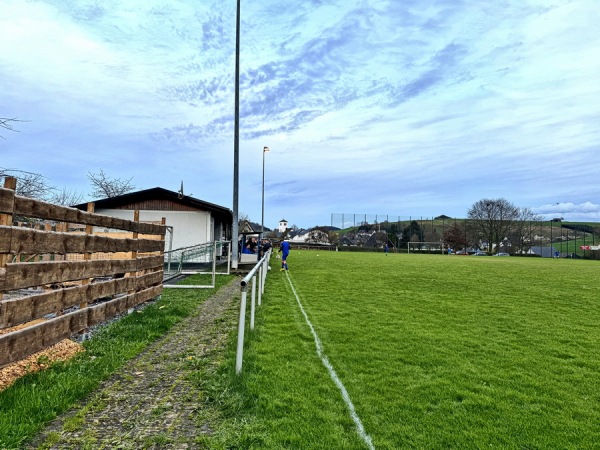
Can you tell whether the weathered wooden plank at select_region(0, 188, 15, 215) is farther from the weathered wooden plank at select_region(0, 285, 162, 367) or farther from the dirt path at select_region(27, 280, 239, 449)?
the dirt path at select_region(27, 280, 239, 449)

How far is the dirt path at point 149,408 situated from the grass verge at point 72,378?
0.12 metres

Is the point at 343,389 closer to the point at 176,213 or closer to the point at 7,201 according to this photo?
the point at 7,201

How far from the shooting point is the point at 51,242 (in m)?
4.70

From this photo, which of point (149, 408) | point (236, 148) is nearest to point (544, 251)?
point (236, 148)

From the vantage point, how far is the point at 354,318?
8.04m

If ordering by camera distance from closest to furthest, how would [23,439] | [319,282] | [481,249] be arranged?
1. [23,439]
2. [319,282]
3. [481,249]

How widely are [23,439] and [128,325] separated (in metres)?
3.79

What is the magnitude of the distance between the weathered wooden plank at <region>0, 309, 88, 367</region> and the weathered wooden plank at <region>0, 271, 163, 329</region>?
114mm

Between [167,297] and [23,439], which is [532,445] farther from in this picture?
[167,297]

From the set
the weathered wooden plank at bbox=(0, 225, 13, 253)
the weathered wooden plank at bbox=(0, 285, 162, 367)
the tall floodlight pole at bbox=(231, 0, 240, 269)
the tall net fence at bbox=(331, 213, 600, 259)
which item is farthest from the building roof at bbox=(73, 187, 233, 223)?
the tall net fence at bbox=(331, 213, 600, 259)

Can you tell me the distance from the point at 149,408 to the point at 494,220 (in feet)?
247

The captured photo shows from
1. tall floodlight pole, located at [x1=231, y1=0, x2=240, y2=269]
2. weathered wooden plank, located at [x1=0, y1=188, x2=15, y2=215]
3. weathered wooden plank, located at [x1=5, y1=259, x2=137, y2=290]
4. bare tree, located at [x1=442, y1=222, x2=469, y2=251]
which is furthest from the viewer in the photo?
bare tree, located at [x1=442, y1=222, x2=469, y2=251]

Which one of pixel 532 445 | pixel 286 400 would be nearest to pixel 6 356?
pixel 286 400

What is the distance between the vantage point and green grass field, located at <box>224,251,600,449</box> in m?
3.22
